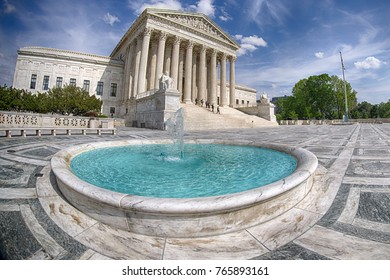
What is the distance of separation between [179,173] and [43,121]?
1130 cm

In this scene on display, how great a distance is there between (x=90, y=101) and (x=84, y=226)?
2513 centimetres

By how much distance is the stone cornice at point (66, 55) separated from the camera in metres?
34.0

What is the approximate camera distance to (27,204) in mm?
2422

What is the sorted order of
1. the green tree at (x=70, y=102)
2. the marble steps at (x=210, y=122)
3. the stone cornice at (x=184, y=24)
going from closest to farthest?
the marble steps at (x=210, y=122), the green tree at (x=70, y=102), the stone cornice at (x=184, y=24)

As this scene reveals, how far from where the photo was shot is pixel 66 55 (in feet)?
116

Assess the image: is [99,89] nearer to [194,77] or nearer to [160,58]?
[160,58]

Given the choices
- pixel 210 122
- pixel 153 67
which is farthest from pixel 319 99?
pixel 153 67

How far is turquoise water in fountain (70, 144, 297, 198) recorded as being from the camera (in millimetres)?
2902

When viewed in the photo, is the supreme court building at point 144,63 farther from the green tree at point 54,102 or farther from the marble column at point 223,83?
the green tree at point 54,102

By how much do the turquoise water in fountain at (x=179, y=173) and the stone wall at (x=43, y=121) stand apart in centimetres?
758

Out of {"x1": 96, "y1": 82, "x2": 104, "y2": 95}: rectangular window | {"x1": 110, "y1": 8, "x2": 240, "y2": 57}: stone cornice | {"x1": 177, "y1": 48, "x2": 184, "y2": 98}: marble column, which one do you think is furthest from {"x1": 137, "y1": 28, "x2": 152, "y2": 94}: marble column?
{"x1": 96, "y1": 82, "x2": 104, "y2": 95}: rectangular window

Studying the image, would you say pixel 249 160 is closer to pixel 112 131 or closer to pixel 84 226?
pixel 84 226

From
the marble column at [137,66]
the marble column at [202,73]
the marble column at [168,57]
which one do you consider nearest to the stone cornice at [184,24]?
the marble column at [137,66]
